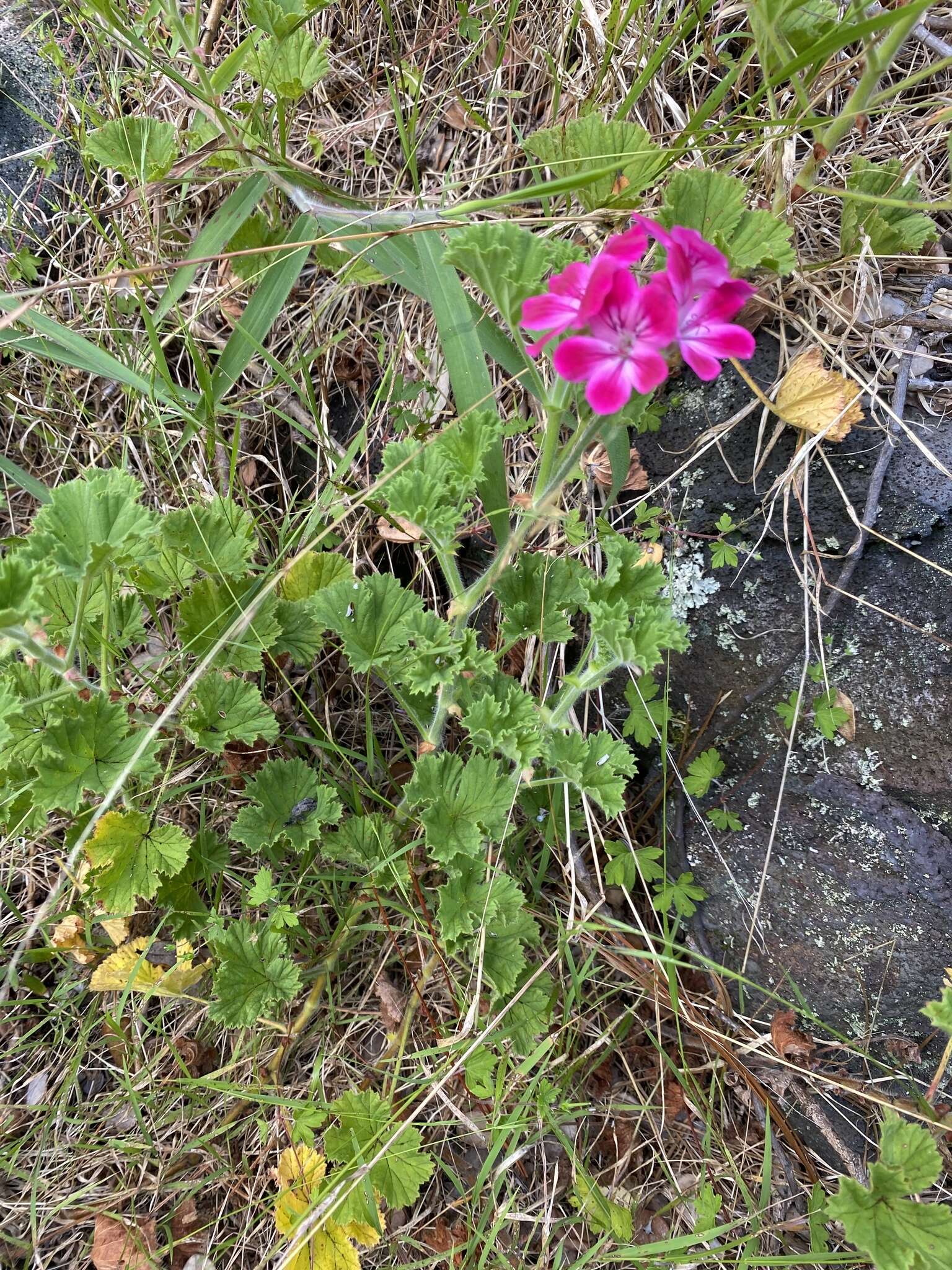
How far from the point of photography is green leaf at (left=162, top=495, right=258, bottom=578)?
2043 mm

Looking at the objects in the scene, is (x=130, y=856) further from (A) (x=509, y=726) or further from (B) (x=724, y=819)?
(B) (x=724, y=819)

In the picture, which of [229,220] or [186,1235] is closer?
[186,1235]

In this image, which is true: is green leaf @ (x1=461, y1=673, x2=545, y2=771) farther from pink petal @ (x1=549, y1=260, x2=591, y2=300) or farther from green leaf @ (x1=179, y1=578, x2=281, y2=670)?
pink petal @ (x1=549, y1=260, x2=591, y2=300)

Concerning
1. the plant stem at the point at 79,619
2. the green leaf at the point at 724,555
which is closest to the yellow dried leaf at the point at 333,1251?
Result: the plant stem at the point at 79,619

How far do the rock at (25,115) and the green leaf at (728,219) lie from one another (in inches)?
88.6

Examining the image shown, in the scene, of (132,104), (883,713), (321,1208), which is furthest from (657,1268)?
(132,104)

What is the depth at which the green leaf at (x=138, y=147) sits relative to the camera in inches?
92.1

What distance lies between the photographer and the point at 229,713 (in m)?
1.94

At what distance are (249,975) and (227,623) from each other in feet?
2.71

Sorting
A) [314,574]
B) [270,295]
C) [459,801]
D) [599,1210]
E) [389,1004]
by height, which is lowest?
[599,1210]

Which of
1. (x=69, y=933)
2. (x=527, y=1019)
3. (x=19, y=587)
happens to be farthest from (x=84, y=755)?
(x=527, y=1019)

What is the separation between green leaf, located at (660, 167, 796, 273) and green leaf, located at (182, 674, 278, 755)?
1.34m

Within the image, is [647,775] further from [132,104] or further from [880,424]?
[132,104]

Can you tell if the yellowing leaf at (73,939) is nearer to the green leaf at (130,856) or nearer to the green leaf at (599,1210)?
the green leaf at (130,856)
